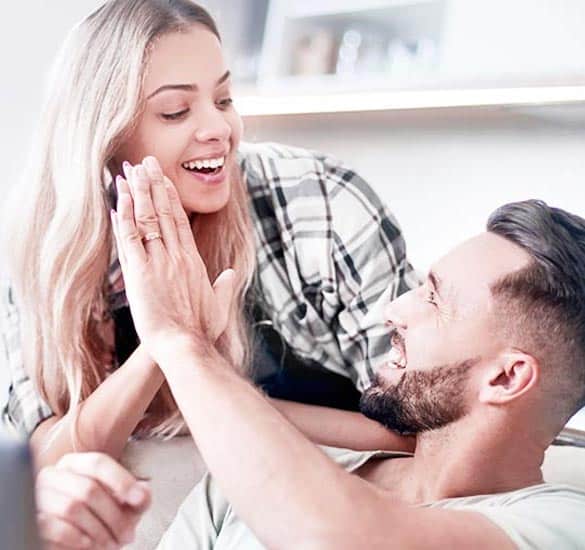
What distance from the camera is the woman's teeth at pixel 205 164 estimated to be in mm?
844

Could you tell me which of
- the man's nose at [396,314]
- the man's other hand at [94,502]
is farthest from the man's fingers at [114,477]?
the man's nose at [396,314]

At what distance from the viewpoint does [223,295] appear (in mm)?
798

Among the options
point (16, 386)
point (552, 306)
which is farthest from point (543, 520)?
point (16, 386)

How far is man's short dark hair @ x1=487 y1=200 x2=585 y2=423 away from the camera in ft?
2.26

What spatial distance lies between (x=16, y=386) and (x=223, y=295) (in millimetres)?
224

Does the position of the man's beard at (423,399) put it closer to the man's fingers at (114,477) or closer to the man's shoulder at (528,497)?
the man's shoulder at (528,497)

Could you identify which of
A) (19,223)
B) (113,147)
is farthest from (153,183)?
(19,223)

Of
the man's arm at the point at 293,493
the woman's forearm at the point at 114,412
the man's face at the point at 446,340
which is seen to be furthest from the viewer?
the woman's forearm at the point at 114,412

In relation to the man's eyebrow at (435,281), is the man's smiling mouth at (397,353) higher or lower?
lower

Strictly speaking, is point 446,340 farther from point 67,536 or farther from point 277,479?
point 67,536

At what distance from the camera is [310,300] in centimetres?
89

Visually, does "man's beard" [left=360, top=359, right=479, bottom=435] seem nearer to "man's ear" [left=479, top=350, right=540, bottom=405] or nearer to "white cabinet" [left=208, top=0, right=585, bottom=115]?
"man's ear" [left=479, top=350, right=540, bottom=405]

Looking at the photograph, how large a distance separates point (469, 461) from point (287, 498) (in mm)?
170

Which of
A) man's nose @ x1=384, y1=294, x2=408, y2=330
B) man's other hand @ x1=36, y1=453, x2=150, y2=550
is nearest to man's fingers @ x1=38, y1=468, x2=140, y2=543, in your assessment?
man's other hand @ x1=36, y1=453, x2=150, y2=550
